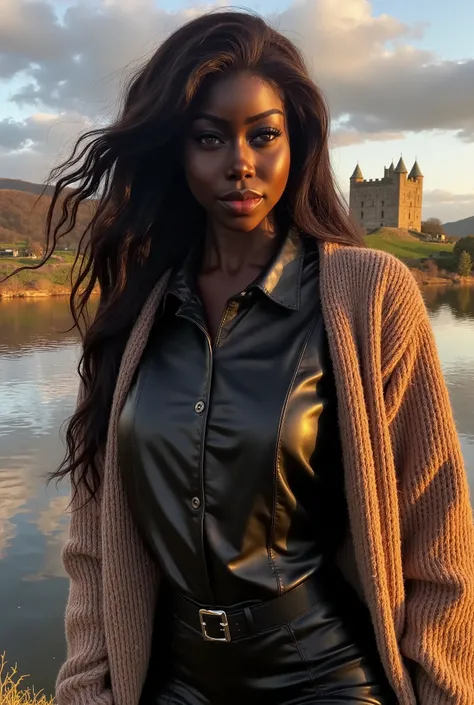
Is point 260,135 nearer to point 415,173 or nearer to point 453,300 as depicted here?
point 453,300

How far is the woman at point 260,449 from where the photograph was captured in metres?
1.38

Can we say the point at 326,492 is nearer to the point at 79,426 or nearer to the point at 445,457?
the point at 445,457

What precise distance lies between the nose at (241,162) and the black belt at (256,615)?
0.93 metres

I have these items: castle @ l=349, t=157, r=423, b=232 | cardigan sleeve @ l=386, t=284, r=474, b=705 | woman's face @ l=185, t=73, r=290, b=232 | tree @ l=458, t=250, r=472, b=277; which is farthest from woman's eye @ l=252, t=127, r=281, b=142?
castle @ l=349, t=157, r=423, b=232

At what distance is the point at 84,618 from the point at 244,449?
2.17 ft

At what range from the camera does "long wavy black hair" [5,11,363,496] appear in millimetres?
1542

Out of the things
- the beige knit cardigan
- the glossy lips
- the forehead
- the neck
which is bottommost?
the beige knit cardigan

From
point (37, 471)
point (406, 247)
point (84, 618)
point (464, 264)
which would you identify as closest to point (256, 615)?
point (84, 618)

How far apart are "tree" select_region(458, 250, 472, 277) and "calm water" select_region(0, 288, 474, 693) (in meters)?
24.1

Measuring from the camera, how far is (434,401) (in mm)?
1411

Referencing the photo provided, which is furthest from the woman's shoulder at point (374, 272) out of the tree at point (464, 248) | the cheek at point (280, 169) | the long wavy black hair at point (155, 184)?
the tree at point (464, 248)

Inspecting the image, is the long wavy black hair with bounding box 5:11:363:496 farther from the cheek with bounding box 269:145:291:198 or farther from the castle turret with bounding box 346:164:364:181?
the castle turret with bounding box 346:164:364:181

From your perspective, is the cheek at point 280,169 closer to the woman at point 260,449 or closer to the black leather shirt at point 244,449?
the woman at point 260,449

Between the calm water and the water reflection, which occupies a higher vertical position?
the calm water
